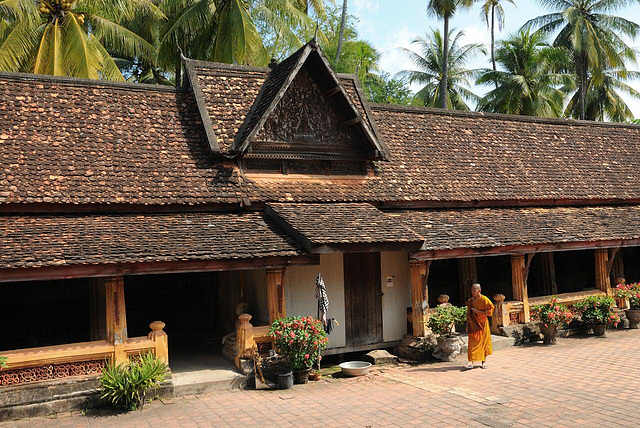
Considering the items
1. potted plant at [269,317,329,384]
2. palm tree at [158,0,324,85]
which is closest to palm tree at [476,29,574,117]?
palm tree at [158,0,324,85]

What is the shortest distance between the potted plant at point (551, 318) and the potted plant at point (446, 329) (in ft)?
7.32

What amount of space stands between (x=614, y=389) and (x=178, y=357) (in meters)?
7.50

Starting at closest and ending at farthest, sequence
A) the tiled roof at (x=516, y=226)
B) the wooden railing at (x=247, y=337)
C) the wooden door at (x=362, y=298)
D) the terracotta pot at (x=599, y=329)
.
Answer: the wooden railing at (x=247, y=337)
the wooden door at (x=362, y=298)
the tiled roof at (x=516, y=226)
the terracotta pot at (x=599, y=329)

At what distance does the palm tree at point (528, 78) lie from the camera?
34844mm

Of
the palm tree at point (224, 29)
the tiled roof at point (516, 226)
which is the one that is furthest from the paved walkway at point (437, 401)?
the palm tree at point (224, 29)

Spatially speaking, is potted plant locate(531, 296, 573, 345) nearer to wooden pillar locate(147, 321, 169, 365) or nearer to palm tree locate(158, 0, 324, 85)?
wooden pillar locate(147, 321, 169, 365)

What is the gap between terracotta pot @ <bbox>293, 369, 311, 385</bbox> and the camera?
1044cm

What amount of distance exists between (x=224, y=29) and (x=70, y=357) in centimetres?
1704

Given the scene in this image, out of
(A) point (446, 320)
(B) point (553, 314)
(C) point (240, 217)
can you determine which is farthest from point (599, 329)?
(C) point (240, 217)

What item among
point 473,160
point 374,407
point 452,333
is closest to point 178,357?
point 374,407

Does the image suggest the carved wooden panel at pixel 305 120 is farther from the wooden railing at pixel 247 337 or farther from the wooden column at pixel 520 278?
the wooden column at pixel 520 278

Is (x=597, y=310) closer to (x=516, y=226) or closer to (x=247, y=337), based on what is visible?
(x=516, y=226)

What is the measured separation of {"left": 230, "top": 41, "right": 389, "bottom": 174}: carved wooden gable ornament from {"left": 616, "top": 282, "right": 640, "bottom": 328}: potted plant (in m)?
6.65

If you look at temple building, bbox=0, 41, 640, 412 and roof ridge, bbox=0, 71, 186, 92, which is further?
roof ridge, bbox=0, 71, 186, 92
